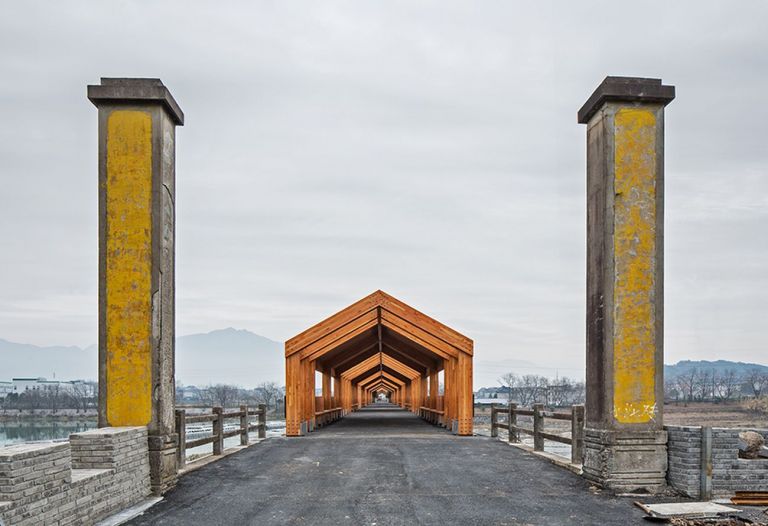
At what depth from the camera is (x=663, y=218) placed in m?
9.15

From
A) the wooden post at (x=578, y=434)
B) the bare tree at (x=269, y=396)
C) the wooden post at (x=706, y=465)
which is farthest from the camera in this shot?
the bare tree at (x=269, y=396)

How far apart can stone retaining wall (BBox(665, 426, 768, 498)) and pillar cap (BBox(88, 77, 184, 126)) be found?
7772 millimetres

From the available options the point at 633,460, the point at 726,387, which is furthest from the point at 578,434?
the point at 726,387

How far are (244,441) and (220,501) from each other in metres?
7.32

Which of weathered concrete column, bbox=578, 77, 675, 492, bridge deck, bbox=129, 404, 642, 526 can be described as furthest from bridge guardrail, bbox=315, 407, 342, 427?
weathered concrete column, bbox=578, 77, 675, 492

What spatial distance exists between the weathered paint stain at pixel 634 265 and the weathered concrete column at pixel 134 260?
5.77m

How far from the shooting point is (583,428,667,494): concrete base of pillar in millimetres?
8562

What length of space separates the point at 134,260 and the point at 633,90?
678cm

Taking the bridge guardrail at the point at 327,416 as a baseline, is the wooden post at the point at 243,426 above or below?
above

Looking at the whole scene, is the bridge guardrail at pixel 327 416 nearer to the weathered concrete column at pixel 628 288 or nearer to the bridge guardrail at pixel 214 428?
the bridge guardrail at pixel 214 428

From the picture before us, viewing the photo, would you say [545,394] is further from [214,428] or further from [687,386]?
[214,428]

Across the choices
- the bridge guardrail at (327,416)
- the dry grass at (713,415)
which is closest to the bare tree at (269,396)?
the bridge guardrail at (327,416)

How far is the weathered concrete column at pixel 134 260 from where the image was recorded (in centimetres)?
861

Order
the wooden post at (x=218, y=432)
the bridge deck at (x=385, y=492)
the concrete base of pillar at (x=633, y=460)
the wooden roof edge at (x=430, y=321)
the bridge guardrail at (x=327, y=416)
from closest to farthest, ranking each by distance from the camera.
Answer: the bridge deck at (x=385, y=492) < the concrete base of pillar at (x=633, y=460) < the wooden post at (x=218, y=432) < the wooden roof edge at (x=430, y=321) < the bridge guardrail at (x=327, y=416)
